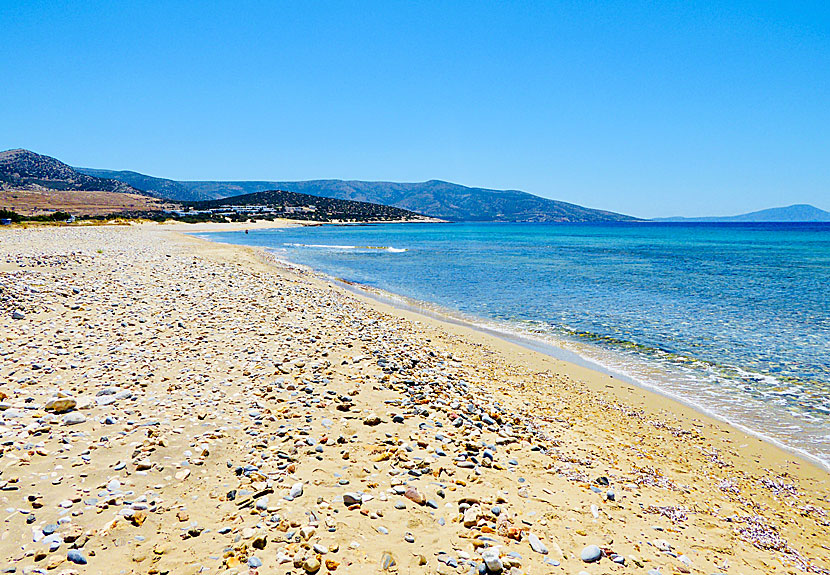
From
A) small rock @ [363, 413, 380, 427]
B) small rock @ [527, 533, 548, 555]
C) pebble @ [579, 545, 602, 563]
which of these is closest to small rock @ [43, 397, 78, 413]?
small rock @ [363, 413, 380, 427]

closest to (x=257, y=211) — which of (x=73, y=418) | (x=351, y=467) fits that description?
(x=73, y=418)

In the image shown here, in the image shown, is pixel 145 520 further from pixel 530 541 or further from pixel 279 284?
pixel 279 284

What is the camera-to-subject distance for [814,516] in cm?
617

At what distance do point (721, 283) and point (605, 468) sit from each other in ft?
96.5

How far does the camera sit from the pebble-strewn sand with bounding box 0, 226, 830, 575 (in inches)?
169

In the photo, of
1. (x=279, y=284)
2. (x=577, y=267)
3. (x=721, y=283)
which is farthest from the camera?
(x=577, y=267)

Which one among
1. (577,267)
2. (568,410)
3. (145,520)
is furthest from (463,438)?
(577,267)

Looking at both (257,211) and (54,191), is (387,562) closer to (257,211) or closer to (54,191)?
(257,211)

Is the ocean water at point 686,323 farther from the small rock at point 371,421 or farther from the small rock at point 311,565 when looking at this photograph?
the small rock at point 311,565

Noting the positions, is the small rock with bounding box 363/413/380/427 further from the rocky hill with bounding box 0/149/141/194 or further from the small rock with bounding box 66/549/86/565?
the rocky hill with bounding box 0/149/141/194

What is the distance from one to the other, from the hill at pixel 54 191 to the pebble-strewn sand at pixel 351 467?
4068 inches

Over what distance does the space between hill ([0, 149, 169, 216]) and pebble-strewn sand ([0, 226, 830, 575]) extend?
10333 cm

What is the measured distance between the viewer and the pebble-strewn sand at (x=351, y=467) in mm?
4297

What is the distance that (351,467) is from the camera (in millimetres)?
5738
